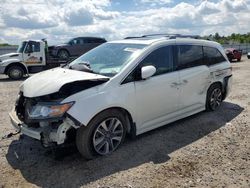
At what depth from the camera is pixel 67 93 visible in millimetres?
4613

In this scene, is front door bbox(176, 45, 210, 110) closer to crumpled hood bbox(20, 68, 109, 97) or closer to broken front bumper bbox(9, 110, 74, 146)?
crumpled hood bbox(20, 68, 109, 97)

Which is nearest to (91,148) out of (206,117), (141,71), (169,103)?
(141,71)

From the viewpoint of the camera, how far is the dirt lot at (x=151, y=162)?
4.18m

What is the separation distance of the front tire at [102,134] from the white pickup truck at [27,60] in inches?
497

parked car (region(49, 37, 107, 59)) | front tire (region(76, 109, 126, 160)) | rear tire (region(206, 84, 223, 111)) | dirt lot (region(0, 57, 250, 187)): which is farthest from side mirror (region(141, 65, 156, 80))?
parked car (region(49, 37, 107, 59))

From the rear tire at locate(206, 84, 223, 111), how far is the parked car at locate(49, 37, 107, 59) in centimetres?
1447

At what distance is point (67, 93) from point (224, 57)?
4383mm

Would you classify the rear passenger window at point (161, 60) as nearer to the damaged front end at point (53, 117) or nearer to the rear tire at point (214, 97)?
the damaged front end at point (53, 117)

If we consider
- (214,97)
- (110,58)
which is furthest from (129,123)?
(214,97)

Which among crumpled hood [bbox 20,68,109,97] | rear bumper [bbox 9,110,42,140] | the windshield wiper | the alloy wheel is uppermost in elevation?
the windshield wiper

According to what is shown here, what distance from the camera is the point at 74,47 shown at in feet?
71.5

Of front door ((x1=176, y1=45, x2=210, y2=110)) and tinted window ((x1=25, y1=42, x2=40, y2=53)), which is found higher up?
tinted window ((x1=25, y1=42, x2=40, y2=53))

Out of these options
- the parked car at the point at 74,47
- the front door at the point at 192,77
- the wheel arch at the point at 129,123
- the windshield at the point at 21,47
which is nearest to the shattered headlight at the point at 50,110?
the wheel arch at the point at 129,123

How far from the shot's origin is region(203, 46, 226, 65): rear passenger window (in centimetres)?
693
